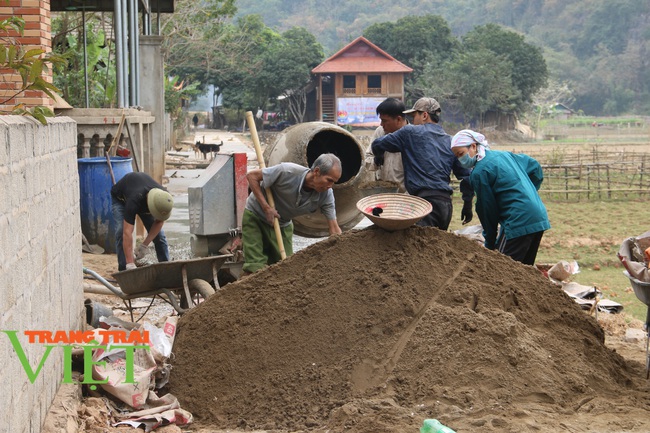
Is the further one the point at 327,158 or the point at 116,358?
the point at 327,158

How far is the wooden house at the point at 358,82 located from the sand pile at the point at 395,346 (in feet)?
143

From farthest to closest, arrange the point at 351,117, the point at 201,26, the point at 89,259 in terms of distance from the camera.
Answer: the point at 351,117 < the point at 201,26 < the point at 89,259

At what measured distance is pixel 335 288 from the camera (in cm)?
528

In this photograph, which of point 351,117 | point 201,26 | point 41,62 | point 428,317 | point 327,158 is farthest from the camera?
point 351,117

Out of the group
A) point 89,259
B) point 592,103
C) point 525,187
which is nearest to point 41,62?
point 525,187

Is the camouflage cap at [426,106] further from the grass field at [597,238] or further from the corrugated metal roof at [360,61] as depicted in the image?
the corrugated metal roof at [360,61]

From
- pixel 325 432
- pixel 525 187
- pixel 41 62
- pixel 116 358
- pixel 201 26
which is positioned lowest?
pixel 325 432

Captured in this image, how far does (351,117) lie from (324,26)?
221ft

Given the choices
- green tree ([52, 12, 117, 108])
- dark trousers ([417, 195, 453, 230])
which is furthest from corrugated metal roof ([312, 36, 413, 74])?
dark trousers ([417, 195, 453, 230])

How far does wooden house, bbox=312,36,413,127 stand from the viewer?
161 feet

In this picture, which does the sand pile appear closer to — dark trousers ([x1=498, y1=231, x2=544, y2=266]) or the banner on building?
dark trousers ([x1=498, y1=231, x2=544, y2=266])

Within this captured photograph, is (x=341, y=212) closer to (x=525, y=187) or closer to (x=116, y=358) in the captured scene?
(x=525, y=187)

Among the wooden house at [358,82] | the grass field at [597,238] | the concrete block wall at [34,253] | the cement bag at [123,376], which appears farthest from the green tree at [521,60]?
the cement bag at [123,376]

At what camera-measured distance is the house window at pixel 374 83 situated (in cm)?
4989
